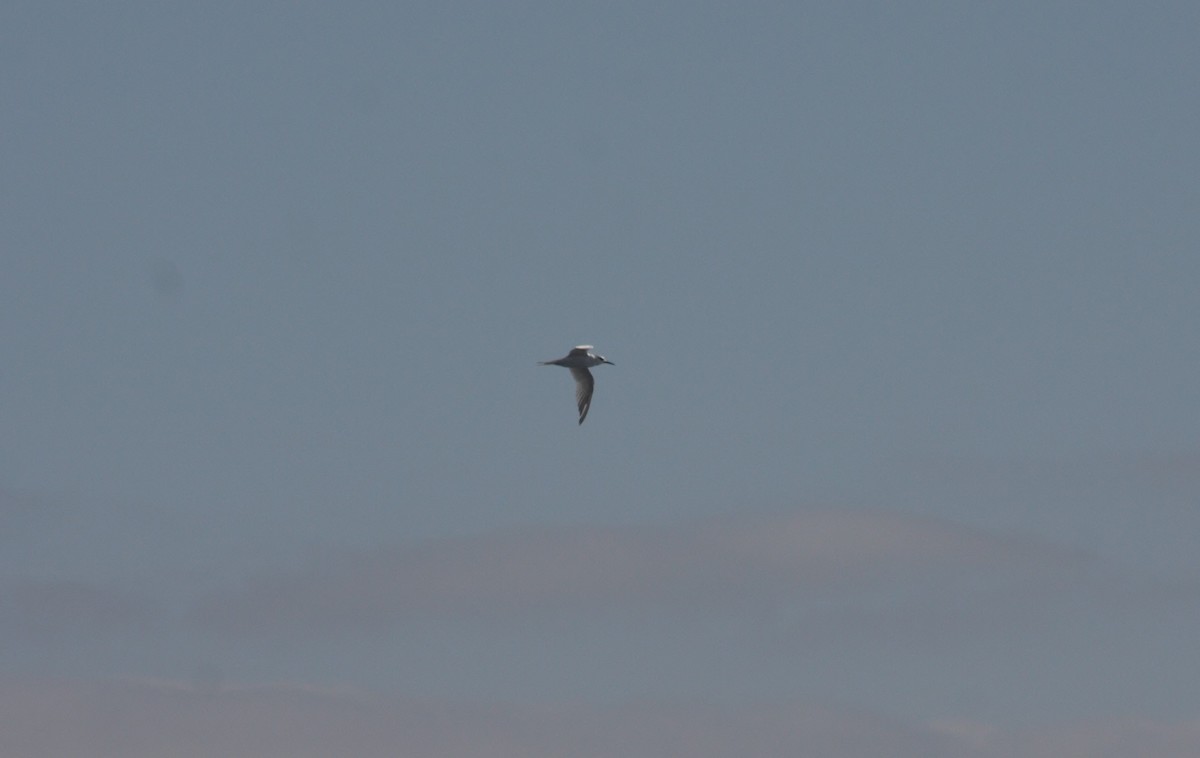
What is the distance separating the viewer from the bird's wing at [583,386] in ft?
133

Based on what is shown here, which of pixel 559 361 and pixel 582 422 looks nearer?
pixel 582 422

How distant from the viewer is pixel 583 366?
136 feet

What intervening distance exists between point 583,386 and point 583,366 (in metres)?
1.22

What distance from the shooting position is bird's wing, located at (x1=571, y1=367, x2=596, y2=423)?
4056cm

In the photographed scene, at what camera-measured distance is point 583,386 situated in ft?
135

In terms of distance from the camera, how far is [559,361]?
41188 mm

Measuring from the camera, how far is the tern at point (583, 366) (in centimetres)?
4078

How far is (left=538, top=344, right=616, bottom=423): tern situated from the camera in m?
40.8

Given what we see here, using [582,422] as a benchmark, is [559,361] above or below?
above

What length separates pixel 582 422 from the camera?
124 ft

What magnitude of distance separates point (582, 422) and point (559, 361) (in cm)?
493
